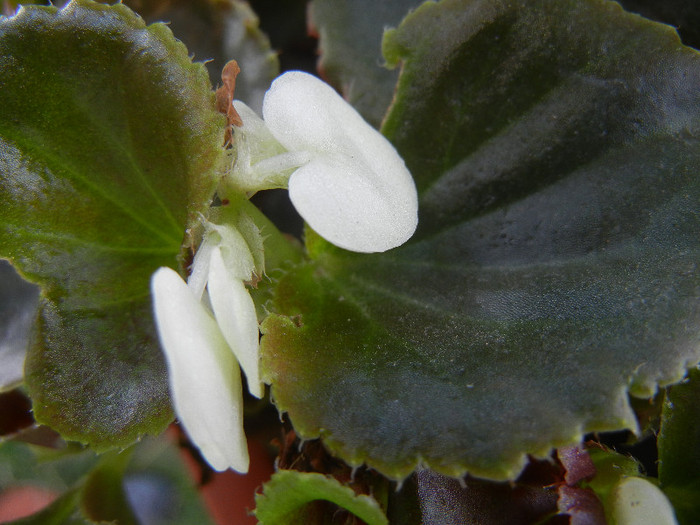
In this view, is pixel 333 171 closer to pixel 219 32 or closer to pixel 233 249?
pixel 233 249

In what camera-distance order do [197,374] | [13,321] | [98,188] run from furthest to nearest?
1. [13,321]
2. [98,188]
3. [197,374]

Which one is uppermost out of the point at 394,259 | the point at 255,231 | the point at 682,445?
the point at 255,231

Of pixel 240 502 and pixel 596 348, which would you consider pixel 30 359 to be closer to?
pixel 240 502

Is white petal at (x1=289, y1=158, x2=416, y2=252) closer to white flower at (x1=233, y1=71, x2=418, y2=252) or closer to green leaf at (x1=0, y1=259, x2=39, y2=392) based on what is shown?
white flower at (x1=233, y1=71, x2=418, y2=252)

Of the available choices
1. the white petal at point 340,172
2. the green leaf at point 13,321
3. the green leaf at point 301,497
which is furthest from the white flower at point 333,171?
the green leaf at point 13,321

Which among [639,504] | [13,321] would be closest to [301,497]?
[639,504]

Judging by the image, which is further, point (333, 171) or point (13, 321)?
point (13, 321)
